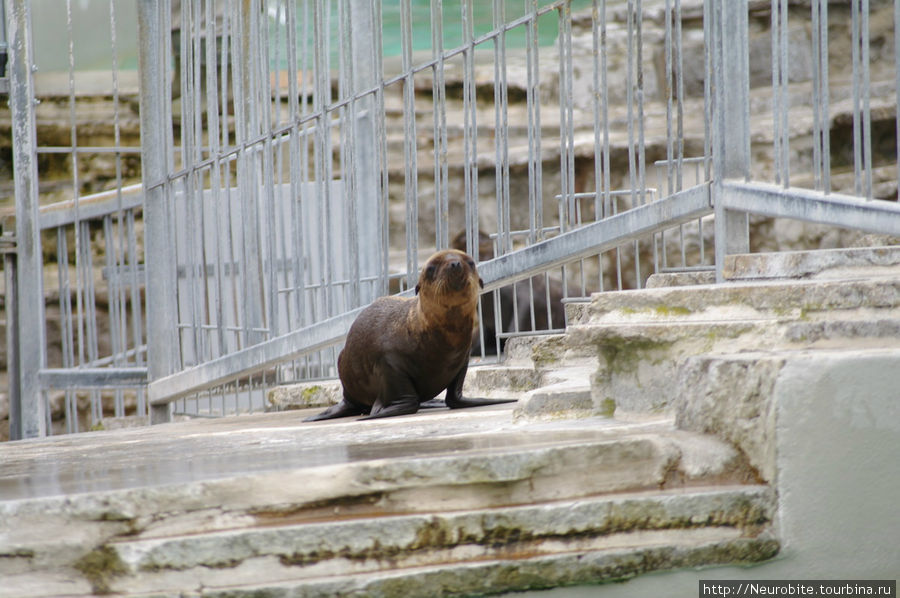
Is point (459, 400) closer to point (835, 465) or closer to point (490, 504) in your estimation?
point (490, 504)

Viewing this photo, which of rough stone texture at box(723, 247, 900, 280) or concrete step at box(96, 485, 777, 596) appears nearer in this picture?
concrete step at box(96, 485, 777, 596)

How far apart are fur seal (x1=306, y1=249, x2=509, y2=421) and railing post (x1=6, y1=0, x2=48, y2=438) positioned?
8.69ft

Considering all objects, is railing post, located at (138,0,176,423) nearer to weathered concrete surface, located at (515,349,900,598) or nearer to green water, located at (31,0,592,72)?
green water, located at (31,0,592,72)

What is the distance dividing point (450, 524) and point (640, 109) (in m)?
2.65

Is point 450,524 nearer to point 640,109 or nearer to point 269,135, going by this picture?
point 640,109

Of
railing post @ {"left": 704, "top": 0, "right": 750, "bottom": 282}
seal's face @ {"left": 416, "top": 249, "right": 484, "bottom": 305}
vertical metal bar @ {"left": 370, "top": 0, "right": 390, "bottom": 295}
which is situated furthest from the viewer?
vertical metal bar @ {"left": 370, "top": 0, "right": 390, "bottom": 295}

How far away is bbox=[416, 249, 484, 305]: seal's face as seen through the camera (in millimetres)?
4914

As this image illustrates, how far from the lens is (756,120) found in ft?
36.6

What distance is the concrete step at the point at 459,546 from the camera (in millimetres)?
2578

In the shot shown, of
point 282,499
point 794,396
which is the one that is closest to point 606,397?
point 794,396

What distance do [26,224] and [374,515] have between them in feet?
17.3

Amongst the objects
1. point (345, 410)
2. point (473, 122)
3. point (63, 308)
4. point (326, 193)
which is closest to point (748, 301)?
point (473, 122)

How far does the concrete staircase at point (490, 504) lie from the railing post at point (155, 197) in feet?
11.3

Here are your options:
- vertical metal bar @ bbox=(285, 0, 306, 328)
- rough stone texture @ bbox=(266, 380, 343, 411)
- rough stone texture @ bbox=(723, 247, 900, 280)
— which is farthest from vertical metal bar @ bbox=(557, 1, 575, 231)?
rough stone texture @ bbox=(266, 380, 343, 411)
